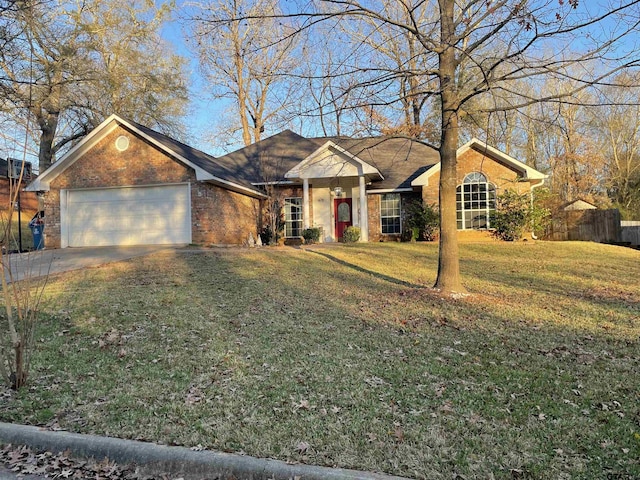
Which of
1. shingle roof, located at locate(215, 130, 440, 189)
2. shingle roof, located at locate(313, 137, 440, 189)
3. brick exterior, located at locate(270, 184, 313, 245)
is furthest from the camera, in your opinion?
brick exterior, located at locate(270, 184, 313, 245)

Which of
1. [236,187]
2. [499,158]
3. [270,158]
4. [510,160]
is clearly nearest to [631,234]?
[510,160]

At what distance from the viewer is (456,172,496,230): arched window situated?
704 inches

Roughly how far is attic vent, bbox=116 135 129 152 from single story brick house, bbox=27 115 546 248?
38 mm

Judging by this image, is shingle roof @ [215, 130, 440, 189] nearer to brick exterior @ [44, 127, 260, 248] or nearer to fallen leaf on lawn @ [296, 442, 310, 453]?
brick exterior @ [44, 127, 260, 248]

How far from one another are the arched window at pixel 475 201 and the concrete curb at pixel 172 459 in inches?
648

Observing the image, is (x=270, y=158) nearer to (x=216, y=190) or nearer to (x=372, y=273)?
(x=216, y=190)

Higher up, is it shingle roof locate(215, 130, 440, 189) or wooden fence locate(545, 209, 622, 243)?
shingle roof locate(215, 130, 440, 189)

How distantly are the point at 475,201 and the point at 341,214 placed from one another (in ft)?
19.0

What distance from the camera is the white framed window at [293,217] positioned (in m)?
19.6

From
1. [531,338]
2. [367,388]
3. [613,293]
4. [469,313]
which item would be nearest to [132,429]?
[367,388]

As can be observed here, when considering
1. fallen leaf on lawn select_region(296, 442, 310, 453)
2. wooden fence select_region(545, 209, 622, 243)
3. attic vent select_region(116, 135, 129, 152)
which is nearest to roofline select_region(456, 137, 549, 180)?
wooden fence select_region(545, 209, 622, 243)

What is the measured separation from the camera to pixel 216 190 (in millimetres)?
16188

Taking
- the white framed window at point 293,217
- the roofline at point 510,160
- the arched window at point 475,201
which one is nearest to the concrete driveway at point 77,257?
the white framed window at point 293,217

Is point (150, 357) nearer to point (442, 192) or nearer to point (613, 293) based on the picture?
point (442, 192)
